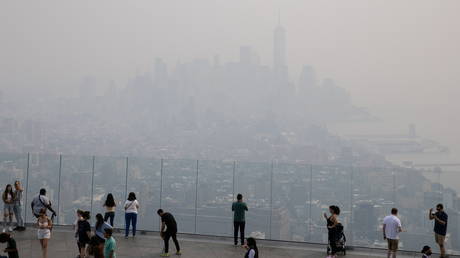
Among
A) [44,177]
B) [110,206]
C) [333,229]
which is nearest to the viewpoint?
[333,229]

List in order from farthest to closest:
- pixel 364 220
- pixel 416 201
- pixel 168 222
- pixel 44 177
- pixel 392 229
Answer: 1. pixel 44 177
2. pixel 416 201
3. pixel 364 220
4. pixel 168 222
5. pixel 392 229

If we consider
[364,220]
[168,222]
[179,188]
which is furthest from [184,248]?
[364,220]

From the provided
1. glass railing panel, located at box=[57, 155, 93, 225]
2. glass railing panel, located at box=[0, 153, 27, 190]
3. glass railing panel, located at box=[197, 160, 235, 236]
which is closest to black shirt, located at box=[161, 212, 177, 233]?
glass railing panel, located at box=[197, 160, 235, 236]

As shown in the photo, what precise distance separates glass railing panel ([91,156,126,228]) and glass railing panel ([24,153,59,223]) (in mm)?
1586

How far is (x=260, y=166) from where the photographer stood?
20.9 m

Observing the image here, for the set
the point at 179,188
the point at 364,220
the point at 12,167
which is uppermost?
the point at 12,167

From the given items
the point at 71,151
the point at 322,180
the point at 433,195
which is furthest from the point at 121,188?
the point at 71,151

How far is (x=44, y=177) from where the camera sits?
20.7 m

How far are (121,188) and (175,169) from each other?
2.32 meters

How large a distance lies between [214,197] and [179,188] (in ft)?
4.87

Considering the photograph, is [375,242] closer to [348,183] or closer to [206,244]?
[348,183]

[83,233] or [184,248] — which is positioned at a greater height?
[83,233]

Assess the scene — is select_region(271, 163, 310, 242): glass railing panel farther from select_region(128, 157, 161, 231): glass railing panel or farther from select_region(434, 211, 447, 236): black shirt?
select_region(434, 211, 447, 236): black shirt

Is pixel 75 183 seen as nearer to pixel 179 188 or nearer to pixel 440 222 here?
pixel 179 188
